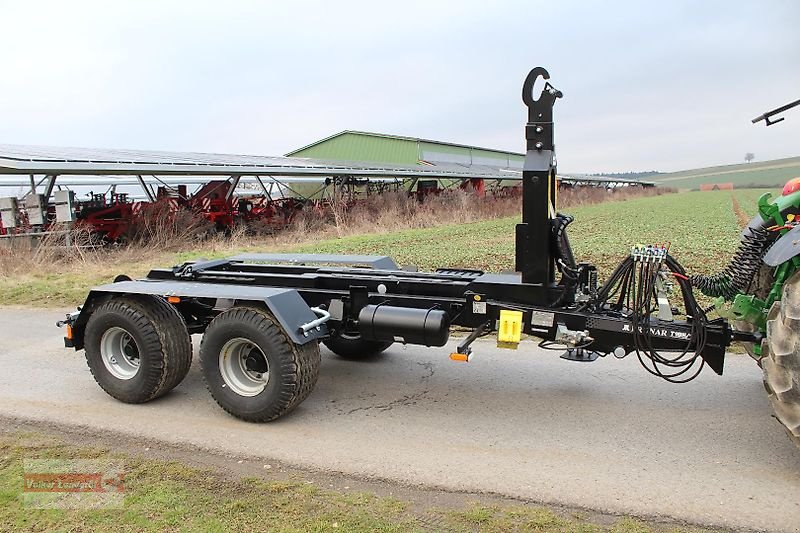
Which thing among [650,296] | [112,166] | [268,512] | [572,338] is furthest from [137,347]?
[112,166]

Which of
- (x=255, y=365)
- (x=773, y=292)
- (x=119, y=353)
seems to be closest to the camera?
(x=773, y=292)

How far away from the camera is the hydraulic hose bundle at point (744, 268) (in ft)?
15.0

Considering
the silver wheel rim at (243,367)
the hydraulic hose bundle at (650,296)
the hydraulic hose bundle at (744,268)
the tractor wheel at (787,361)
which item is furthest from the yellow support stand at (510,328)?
the silver wheel rim at (243,367)

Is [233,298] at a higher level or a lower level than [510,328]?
higher

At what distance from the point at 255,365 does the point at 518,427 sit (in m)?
2.04

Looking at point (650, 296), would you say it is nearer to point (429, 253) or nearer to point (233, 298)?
point (233, 298)

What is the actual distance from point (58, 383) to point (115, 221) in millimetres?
14183

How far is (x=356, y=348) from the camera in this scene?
20.2 ft

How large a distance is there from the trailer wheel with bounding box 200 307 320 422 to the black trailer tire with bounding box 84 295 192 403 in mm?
415

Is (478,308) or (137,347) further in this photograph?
(137,347)

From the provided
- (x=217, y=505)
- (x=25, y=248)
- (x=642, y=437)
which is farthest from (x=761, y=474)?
(x=25, y=248)

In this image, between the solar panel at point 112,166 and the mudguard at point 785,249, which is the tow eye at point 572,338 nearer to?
the mudguard at point 785,249

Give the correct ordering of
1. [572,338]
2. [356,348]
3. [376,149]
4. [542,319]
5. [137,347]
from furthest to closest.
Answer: [376,149] < [356,348] < [137,347] < [542,319] < [572,338]

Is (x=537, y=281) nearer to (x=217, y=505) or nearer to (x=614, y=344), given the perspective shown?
(x=614, y=344)
